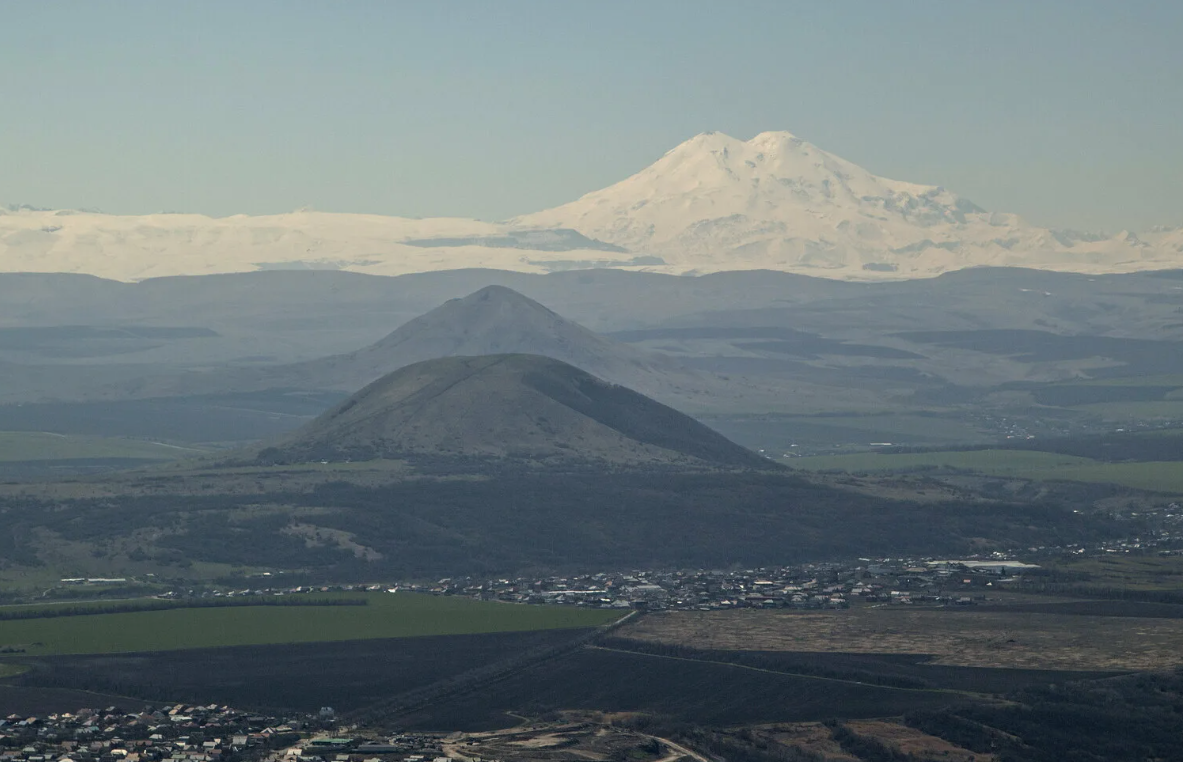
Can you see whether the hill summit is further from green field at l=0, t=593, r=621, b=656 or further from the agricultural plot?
the agricultural plot

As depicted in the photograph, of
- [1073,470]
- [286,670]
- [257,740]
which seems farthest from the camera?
[1073,470]

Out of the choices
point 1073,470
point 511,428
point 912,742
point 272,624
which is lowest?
point 272,624

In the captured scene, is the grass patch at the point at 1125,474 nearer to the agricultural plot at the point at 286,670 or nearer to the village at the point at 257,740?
the agricultural plot at the point at 286,670

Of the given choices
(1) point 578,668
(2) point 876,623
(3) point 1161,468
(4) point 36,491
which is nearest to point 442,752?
(1) point 578,668

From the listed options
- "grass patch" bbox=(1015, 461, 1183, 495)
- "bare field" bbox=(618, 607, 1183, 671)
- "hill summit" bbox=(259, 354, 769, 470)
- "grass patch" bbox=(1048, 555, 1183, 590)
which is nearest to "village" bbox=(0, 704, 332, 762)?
"bare field" bbox=(618, 607, 1183, 671)

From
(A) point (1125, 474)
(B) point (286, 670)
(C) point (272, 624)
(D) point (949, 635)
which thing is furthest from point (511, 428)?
(B) point (286, 670)

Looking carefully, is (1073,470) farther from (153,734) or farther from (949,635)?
(153,734)

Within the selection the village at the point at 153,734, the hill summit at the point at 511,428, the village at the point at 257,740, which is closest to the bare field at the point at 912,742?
the village at the point at 257,740
